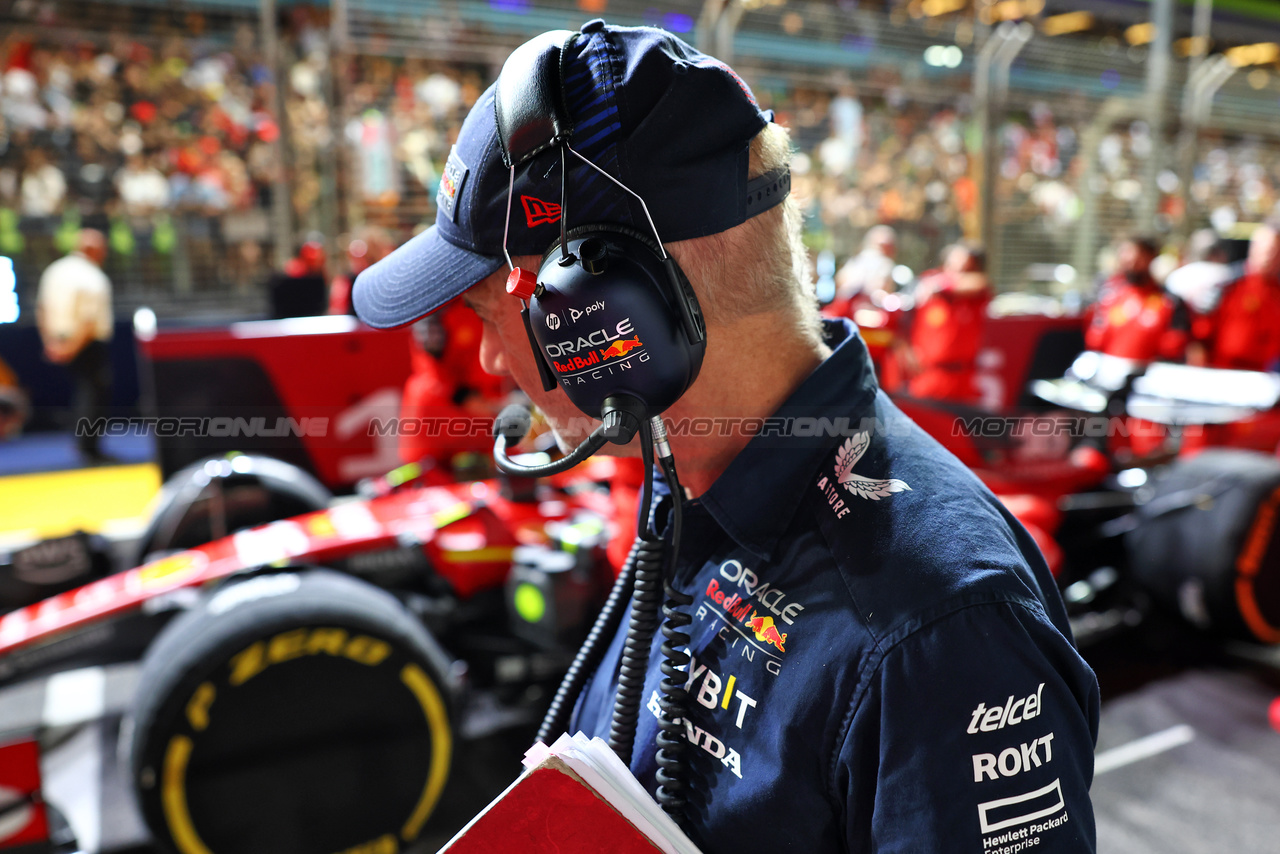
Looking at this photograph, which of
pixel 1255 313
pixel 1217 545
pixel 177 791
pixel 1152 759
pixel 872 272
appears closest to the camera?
pixel 177 791

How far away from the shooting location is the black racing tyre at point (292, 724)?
179cm

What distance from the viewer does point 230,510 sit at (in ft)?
10.1

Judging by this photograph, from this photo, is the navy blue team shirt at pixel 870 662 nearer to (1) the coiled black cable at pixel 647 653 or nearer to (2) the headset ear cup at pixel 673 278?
(1) the coiled black cable at pixel 647 653

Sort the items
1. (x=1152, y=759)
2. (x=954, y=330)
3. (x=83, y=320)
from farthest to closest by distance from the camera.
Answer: (x=83, y=320)
(x=954, y=330)
(x=1152, y=759)

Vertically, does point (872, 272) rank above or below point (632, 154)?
below

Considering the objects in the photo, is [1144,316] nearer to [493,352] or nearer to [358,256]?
[358,256]

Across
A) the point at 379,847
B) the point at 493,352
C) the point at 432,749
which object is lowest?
the point at 379,847

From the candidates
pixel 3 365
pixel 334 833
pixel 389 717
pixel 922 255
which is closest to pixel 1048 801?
pixel 389 717

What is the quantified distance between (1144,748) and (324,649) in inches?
92.6

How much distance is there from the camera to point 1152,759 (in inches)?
100

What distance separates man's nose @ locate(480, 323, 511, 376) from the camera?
3.11ft

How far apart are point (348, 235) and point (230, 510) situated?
136 inches

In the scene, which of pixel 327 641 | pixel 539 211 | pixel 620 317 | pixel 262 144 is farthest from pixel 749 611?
pixel 262 144

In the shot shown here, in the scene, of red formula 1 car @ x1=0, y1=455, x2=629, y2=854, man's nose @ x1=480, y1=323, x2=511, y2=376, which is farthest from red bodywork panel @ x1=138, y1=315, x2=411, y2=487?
man's nose @ x1=480, y1=323, x2=511, y2=376
